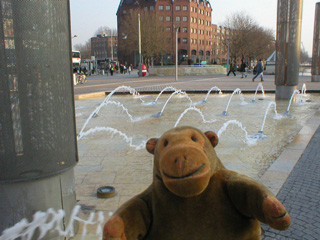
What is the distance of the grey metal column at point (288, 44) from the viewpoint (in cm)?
1253

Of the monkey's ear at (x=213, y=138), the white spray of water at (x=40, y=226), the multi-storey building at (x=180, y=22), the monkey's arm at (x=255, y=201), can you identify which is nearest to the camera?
the monkey's arm at (x=255, y=201)

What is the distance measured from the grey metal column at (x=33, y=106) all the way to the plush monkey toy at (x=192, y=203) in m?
0.95

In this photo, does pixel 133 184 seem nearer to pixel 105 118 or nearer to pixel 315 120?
pixel 105 118

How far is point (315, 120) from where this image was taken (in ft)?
27.6

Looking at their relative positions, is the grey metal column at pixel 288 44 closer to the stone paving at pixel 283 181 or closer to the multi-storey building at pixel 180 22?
the stone paving at pixel 283 181

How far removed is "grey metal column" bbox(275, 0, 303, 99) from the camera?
1253 centimetres

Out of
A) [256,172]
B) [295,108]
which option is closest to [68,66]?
[256,172]

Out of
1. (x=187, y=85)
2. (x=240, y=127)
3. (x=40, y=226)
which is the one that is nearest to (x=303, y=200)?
(x=40, y=226)

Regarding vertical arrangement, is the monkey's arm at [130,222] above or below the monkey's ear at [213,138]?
below

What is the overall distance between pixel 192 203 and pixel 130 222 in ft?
1.20

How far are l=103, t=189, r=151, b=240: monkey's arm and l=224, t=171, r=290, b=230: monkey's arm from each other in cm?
51

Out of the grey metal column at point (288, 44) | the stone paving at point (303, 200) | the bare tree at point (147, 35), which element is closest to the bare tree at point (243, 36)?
the bare tree at point (147, 35)

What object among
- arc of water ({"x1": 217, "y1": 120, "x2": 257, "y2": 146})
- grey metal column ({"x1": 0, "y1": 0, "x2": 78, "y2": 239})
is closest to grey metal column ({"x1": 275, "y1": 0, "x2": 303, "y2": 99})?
arc of water ({"x1": 217, "y1": 120, "x2": 257, "y2": 146})

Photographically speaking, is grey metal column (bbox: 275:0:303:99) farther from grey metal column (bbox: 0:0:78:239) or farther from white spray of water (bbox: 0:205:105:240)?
white spray of water (bbox: 0:205:105:240)
